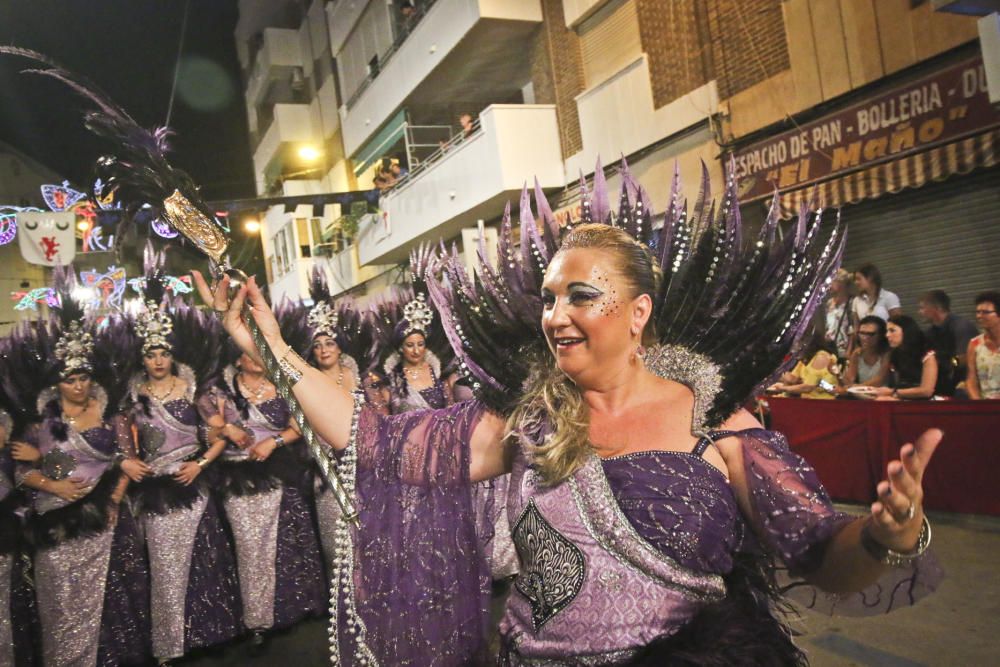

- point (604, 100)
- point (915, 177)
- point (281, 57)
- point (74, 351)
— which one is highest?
point (281, 57)

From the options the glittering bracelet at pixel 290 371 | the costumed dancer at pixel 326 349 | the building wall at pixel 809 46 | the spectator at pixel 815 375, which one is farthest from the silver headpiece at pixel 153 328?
the building wall at pixel 809 46

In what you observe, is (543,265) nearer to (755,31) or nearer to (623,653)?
(623,653)

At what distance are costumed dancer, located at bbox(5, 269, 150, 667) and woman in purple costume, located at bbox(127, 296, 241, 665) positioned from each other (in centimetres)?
14

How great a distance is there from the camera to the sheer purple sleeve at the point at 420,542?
2.15 meters

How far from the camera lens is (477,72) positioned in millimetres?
15820

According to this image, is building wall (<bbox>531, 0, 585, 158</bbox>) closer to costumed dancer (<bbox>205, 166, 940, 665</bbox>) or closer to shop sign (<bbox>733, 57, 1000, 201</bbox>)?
shop sign (<bbox>733, 57, 1000, 201</bbox>)

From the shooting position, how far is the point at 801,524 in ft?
5.83

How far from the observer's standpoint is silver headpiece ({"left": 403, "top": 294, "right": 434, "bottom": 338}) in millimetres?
6539


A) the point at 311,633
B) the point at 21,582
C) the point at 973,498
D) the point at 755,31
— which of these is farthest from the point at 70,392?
the point at 755,31

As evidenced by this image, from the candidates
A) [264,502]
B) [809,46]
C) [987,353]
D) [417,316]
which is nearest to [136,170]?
[264,502]

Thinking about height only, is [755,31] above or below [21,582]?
above

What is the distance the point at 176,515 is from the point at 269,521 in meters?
0.63

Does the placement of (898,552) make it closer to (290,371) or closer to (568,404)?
(568,404)

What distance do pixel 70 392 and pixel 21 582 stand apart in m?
1.20
